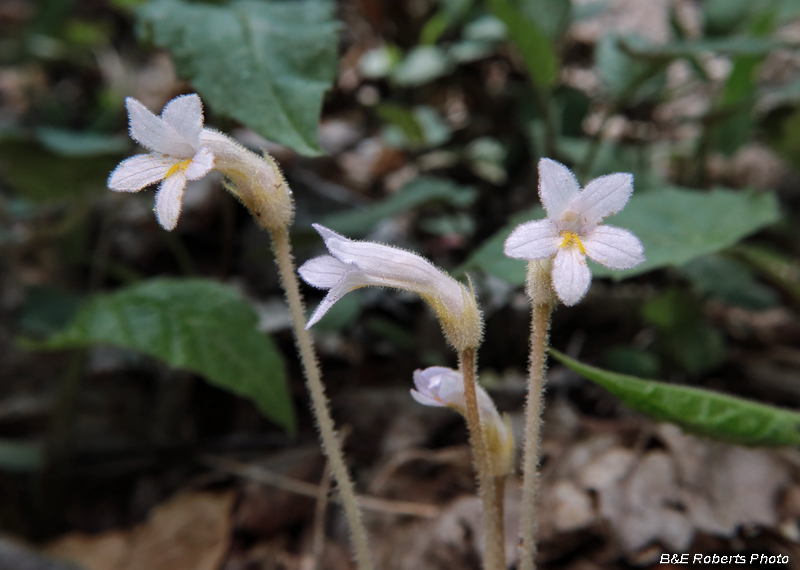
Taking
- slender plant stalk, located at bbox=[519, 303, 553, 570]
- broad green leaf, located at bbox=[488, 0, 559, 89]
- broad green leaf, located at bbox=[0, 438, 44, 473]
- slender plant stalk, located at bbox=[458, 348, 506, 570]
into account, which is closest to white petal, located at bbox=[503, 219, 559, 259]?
slender plant stalk, located at bbox=[519, 303, 553, 570]

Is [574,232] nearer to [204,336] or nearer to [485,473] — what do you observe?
[485,473]

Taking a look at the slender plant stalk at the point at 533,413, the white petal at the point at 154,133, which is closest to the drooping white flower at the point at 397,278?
the slender plant stalk at the point at 533,413

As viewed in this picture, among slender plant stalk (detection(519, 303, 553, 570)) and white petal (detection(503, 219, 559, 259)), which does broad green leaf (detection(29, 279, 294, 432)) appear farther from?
white petal (detection(503, 219, 559, 259))

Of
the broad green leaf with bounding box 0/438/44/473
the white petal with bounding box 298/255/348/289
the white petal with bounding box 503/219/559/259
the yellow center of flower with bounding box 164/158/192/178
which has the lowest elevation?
the broad green leaf with bounding box 0/438/44/473

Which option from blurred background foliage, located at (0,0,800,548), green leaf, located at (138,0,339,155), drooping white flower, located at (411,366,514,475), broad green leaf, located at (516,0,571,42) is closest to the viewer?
drooping white flower, located at (411,366,514,475)

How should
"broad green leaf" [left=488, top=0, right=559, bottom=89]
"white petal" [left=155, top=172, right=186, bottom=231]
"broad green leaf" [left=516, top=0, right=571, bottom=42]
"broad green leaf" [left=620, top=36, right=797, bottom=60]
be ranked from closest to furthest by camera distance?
"white petal" [left=155, top=172, right=186, bottom=231] → "broad green leaf" [left=620, top=36, right=797, bottom=60] → "broad green leaf" [left=488, top=0, right=559, bottom=89] → "broad green leaf" [left=516, top=0, right=571, bottom=42]

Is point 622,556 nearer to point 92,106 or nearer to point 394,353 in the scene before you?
point 394,353

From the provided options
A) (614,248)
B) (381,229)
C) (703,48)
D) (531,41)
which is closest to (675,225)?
(703,48)
